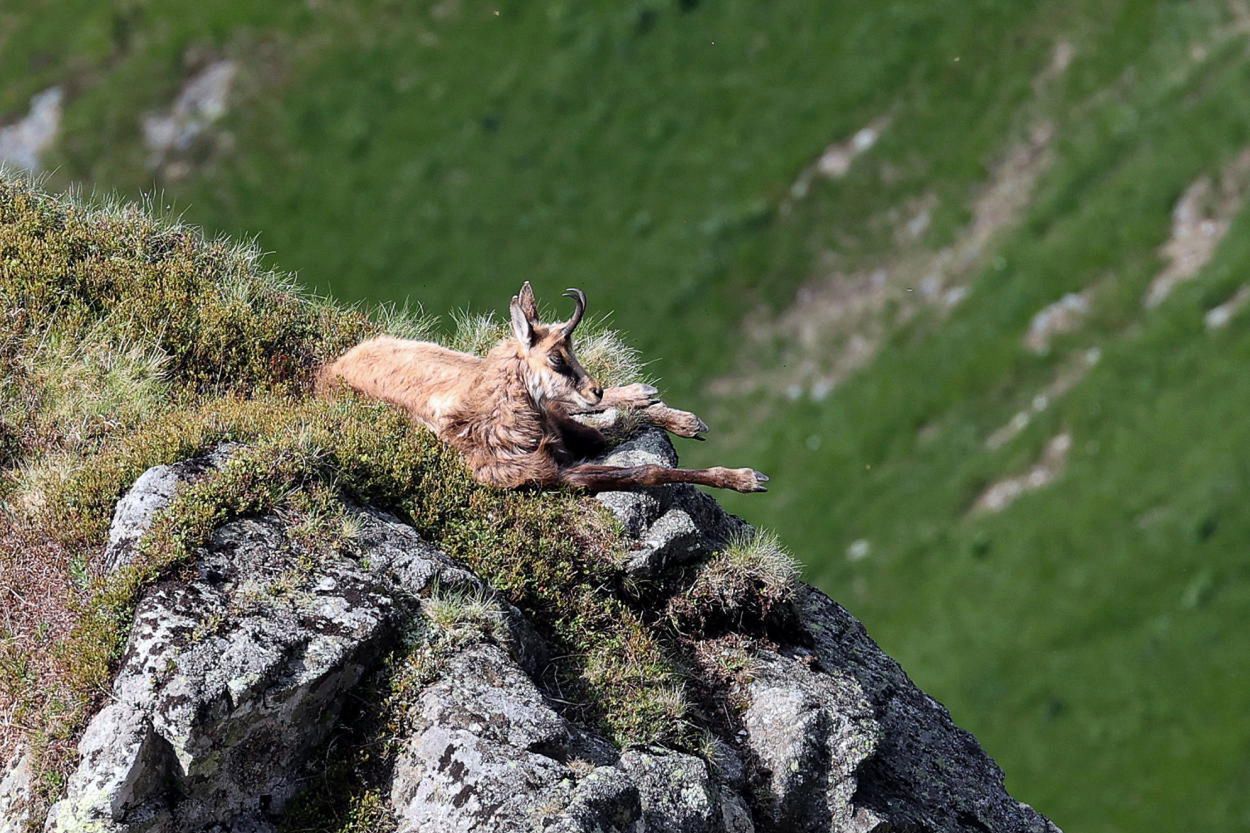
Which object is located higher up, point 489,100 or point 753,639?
point 489,100

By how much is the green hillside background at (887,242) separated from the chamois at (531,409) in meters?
17.2

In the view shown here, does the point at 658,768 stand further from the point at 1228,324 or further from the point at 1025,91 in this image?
the point at 1025,91

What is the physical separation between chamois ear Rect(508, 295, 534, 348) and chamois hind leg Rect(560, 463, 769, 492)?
109 centimetres

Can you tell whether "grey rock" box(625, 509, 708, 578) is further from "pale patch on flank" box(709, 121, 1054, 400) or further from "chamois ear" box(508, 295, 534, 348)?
"pale patch on flank" box(709, 121, 1054, 400)

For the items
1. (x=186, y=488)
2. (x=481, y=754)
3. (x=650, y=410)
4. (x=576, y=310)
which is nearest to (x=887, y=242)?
(x=650, y=410)

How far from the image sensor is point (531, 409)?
9.91 metres

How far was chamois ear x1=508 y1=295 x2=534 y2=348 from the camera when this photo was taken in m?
10.1

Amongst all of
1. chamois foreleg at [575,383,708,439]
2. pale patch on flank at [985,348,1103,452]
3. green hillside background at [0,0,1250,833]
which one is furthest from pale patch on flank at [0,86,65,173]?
chamois foreleg at [575,383,708,439]

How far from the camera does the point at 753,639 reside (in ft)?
31.6

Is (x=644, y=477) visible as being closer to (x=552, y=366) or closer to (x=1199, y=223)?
(x=552, y=366)

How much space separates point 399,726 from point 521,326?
11.6 ft

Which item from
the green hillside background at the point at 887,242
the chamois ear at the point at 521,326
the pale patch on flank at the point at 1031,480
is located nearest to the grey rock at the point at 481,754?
the chamois ear at the point at 521,326

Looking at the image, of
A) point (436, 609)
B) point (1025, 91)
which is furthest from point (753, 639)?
point (1025, 91)

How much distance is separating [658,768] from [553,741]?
68cm
